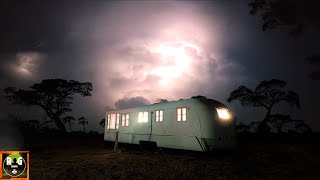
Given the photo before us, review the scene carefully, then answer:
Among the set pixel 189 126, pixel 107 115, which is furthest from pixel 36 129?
pixel 189 126

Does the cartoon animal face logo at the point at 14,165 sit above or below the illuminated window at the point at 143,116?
below

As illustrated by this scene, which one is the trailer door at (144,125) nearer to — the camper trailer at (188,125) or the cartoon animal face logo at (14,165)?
the camper trailer at (188,125)

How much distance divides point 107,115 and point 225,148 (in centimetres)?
1301

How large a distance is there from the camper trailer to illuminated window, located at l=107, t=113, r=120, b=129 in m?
3.54

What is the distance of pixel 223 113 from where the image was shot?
15859 millimetres

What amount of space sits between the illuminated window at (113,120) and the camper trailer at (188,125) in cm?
354

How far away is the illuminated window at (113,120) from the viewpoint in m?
23.1

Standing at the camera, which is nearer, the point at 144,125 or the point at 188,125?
the point at 188,125

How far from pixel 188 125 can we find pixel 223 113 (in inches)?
83.7

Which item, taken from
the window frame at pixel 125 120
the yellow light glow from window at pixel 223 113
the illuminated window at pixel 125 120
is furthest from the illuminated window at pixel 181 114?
the illuminated window at pixel 125 120

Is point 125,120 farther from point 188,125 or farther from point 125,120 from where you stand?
point 188,125

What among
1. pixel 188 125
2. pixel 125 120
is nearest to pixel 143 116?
pixel 125 120

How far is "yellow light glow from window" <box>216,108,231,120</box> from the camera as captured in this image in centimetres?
1553

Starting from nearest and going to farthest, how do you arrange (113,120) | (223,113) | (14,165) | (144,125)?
(14,165)
(223,113)
(144,125)
(113,120)
